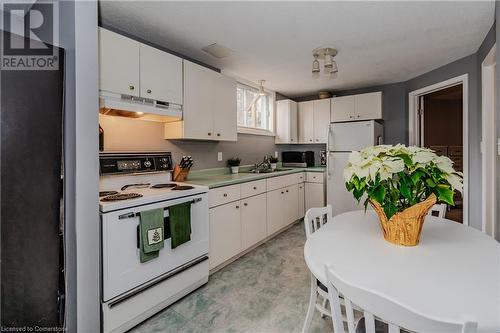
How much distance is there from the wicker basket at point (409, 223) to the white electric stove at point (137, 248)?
4.97 feet

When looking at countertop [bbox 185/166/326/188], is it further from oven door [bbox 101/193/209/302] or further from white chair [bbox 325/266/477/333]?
white chair [bbox 325/266/477/333]

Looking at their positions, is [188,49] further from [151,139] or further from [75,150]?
[75,150]

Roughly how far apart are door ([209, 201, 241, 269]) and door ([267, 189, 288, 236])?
2.12ft

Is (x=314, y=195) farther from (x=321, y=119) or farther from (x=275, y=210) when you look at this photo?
(x=321, y=119)

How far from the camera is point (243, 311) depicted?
1.87m

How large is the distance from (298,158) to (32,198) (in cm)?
Result: 368

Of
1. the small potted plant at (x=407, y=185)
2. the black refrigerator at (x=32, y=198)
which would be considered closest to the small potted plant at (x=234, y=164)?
the black refrigerator at (x=32, y=198)

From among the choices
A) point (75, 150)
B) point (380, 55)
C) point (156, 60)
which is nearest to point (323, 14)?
point (380, 55)

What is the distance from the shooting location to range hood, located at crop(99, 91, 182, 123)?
73.0 inches

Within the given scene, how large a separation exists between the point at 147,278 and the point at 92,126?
1122 mm

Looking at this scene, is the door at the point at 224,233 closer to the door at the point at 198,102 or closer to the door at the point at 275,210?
the door at the point at 275,210

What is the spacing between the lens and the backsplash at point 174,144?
2.18 m

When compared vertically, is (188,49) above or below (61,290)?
above

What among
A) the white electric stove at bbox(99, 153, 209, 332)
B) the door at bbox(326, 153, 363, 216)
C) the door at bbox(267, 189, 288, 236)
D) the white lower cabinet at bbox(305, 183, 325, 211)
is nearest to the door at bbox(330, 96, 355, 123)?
the door at bbox(326, 153, 363, 216)
